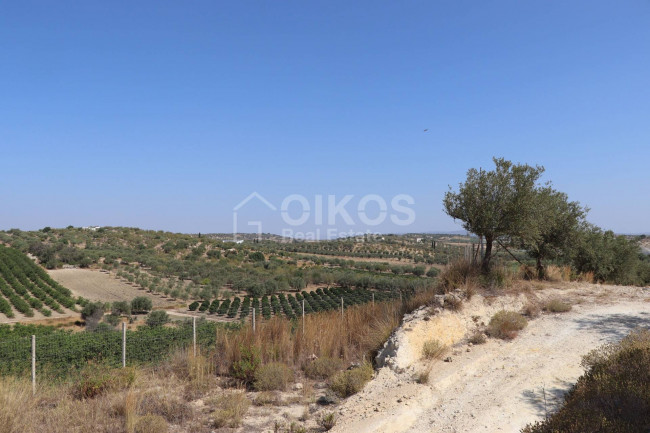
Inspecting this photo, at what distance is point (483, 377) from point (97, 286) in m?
48.2

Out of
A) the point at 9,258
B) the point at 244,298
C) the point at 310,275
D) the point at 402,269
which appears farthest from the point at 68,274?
the point at 402,269

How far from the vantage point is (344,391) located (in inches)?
280

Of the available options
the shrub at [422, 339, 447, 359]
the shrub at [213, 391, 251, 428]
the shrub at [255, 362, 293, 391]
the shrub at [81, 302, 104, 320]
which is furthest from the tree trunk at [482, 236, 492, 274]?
the shrub at [81, 302, 104, 320]

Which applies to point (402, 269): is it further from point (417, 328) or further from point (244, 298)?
point (417, 328)

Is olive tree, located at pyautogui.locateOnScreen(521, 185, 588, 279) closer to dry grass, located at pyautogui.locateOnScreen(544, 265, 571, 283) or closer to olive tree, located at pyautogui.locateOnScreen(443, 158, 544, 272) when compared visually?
dry grass, located at pyautogui.locateOnScreen(544, 265, 571, 283)

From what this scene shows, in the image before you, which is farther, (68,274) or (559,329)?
(68,274)

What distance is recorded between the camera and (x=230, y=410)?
238 inches

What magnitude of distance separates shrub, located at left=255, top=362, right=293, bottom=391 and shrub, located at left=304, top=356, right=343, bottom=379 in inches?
29.6

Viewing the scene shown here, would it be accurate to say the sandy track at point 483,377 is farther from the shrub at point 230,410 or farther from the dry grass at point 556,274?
the dry grass at point 556,274

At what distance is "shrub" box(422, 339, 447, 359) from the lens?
8.41 m

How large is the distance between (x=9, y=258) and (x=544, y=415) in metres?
58.6

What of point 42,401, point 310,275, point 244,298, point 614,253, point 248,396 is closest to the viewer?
point 42,401

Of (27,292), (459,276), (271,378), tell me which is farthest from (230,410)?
(27,292)

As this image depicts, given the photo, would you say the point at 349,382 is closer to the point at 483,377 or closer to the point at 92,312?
the point at 483,377
